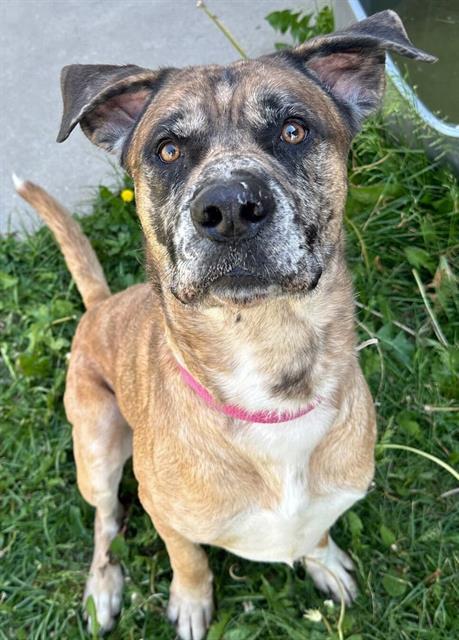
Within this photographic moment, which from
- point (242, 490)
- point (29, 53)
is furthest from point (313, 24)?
point (242, 490)

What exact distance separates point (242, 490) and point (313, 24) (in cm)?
364

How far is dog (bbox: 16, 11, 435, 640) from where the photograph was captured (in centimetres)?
210

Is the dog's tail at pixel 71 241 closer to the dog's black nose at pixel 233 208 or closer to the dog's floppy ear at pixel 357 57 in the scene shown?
the dog's floppy ear at pixel 357 57

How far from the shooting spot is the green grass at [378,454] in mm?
3312

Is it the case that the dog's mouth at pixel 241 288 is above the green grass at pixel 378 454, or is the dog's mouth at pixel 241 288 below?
above

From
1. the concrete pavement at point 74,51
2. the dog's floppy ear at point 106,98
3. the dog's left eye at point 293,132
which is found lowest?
the concrete pavement at point 74,51

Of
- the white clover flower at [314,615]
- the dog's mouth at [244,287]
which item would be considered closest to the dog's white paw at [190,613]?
the white clover flower at [314,615]

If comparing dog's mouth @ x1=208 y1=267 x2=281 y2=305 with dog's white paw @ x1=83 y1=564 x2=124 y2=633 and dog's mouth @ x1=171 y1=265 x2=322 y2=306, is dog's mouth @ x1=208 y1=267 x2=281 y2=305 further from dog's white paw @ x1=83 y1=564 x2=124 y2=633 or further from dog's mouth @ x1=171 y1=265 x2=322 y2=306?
dog's white paw @ x1=83 y1=564 x2=124 y2=633

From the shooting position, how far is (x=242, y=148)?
223cm

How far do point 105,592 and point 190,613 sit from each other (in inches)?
16.8

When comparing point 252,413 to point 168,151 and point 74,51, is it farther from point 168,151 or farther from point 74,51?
point 74,51

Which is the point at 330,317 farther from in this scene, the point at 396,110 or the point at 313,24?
the point at 313,24

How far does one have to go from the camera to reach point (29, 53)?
5.38 m

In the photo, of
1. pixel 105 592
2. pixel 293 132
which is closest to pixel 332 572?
pixel 105 592
